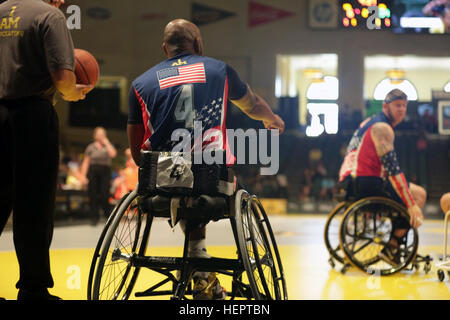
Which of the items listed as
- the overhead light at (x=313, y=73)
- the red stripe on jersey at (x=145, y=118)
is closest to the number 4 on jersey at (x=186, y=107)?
the red stripe on jersey at (x=145, y=118)

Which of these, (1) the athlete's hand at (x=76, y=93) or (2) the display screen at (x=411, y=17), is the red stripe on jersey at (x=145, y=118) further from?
(2) the display screen at (x=411, y=17)

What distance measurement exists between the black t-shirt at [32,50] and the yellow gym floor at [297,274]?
1.31 metres

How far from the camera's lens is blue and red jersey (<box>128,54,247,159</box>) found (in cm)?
254

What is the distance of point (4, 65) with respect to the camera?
2.63 metres

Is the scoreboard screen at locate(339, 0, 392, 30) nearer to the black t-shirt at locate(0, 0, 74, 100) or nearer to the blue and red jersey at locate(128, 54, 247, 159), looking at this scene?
the blue and red jersey at locate(128, 54, 247, 159)

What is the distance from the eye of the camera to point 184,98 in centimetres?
255

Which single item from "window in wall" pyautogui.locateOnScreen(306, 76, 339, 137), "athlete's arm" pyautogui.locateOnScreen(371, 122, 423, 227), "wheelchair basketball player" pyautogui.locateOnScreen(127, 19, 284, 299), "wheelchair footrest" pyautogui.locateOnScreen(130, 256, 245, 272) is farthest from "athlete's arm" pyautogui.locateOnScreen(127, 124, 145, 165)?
"window in wall" pyautogui.locateOnScreen(306, 76, 339, 137)

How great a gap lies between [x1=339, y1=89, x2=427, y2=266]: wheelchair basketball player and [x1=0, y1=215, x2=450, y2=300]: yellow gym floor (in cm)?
40

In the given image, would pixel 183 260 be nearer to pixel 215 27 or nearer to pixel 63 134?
pixel 63 134

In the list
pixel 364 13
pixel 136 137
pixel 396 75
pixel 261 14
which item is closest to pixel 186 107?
pixel 136 137
